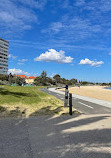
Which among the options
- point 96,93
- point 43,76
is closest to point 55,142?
point 96,93

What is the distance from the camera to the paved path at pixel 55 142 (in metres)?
3.22

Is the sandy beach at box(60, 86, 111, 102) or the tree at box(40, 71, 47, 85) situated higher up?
the tree at box(40, 71, 47, 85)

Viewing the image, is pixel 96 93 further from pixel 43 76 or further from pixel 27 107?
pixel 43 76

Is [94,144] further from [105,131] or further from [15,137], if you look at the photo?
[15,137]

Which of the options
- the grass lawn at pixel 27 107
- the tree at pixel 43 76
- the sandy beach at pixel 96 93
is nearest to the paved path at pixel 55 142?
the grass lawn at pixel 27 107

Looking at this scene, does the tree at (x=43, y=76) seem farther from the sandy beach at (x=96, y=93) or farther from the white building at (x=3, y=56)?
the sandy beach at (x=96, y=93)

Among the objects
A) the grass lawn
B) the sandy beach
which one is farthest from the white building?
the grass lawn

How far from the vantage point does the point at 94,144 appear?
3764 millimetres

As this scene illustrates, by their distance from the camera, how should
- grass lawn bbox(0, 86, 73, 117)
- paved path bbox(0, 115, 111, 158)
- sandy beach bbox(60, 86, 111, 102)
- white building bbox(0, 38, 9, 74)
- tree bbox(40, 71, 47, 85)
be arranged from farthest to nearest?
white building bbox(0, 38, 9, 74), tree bbox(40, 71, 47, 85), sandy beach bbox(60, 86, 111, 102), grass lawn bbox(0, 86, 73, 117), paved path bbox(0, 115, 111, 158)

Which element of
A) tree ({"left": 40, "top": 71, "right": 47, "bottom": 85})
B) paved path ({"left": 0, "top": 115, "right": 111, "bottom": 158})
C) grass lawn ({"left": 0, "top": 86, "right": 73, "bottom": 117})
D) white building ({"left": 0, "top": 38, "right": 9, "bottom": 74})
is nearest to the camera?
paved path ({"left": 0, "top": 115, "right": 111, "bottom": 158})

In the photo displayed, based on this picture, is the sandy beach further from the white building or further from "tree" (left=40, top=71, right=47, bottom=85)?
the white building

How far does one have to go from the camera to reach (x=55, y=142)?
383cm

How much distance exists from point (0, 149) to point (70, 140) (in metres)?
1.97

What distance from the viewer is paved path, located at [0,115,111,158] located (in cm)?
322
